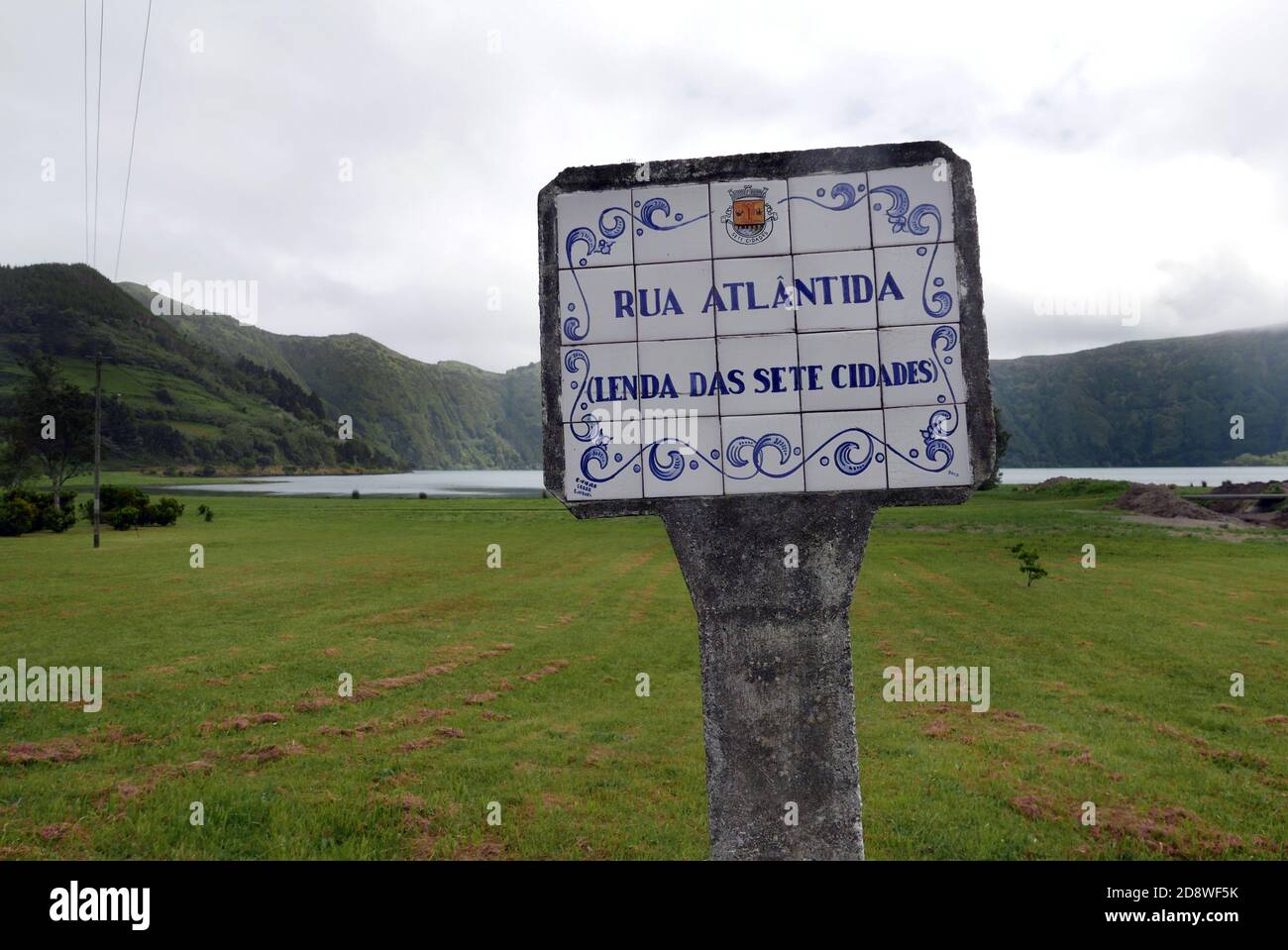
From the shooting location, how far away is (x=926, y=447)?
4.39m

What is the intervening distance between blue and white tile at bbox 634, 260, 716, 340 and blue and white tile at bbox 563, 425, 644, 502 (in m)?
0.82

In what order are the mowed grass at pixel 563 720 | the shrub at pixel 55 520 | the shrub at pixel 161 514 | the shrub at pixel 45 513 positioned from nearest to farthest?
the mowed grass at pixel 563 720 < the shrub at pixel 45 513 < the shrub at pixel 55 520 < the shrub at pixel 161 514

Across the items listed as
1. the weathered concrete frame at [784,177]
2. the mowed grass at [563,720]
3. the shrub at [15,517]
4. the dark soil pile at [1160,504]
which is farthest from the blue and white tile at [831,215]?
the dark soil pile at [1160,504]

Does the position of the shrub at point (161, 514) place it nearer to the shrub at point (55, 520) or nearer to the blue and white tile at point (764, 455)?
the shrub at point (55, 520)

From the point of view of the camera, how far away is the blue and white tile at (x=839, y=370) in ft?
14.6

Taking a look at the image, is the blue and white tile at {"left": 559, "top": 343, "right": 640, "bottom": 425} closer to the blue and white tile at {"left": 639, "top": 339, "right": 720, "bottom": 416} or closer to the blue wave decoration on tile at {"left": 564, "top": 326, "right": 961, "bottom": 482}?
the blue and white tile at {"left": 639, "top": 339, "right": 720, "bottom": 416}

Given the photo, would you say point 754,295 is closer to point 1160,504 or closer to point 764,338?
point 764,338

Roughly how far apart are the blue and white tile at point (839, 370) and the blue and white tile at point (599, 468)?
50.6 inches

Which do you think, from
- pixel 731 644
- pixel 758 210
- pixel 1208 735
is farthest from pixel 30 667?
pixel 1208 735

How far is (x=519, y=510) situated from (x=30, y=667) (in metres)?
51.2

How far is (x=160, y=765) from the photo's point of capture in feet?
25.1

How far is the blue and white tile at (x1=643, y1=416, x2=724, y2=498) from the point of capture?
4465 mm

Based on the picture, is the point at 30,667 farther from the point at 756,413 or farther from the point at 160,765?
the point at 756,413
